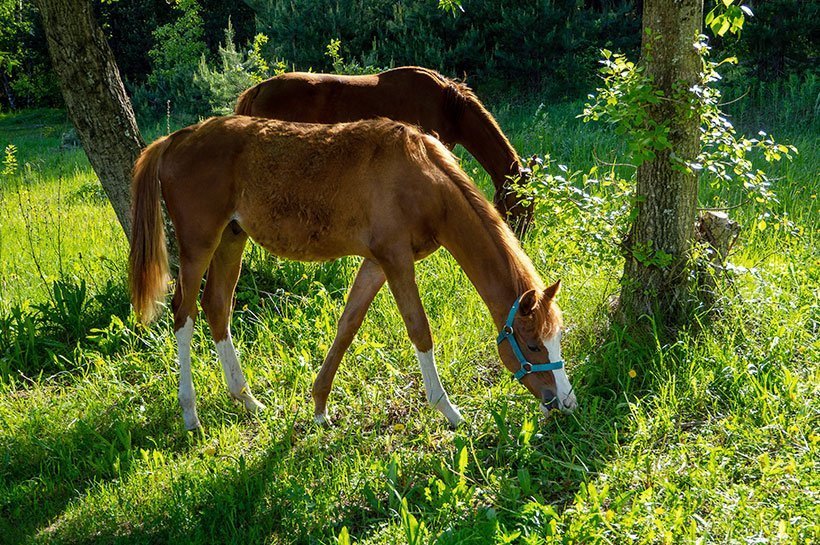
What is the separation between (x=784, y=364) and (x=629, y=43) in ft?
34.3

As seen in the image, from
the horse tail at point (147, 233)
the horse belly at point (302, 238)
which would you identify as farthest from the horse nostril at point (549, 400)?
the horse tail at point (147, 233)

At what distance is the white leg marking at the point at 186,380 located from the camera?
430 cm

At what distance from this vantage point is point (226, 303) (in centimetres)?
446

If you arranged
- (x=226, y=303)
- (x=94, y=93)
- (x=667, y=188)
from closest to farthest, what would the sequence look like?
(x=667, y=188) → (x=226, y=303) → (x=94, y=93)

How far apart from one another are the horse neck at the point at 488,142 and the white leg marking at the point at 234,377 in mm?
3030

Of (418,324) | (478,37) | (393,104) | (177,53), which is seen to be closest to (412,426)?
(418,324)

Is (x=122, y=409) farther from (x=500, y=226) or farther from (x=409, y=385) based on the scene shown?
(x=500, y=226)

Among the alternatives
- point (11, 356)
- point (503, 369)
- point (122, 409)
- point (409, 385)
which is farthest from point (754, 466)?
point (11, 356)

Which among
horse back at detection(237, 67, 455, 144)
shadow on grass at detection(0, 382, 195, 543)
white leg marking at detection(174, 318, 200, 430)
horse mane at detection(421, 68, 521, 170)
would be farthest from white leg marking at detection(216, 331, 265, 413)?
horse mane at detection(421, 68, 521, 170)

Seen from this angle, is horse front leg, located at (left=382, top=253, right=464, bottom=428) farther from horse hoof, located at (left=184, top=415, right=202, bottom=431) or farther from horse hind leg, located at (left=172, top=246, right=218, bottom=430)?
horse hoof, located at (left=184, top=415, right=202, bottom=431)

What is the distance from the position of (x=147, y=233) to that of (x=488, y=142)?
3260 mm

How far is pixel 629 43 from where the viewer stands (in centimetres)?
1304

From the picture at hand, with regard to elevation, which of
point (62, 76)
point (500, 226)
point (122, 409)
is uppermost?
point (62, 76)

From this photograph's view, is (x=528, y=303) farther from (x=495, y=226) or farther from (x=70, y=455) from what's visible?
(x=70, y=455)
